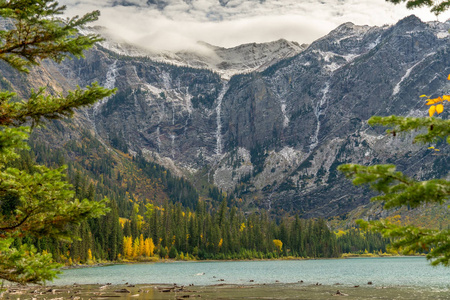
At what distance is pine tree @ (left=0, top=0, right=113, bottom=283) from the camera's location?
1169cm

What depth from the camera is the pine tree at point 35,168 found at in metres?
11.7

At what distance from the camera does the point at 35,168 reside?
44.8 feet

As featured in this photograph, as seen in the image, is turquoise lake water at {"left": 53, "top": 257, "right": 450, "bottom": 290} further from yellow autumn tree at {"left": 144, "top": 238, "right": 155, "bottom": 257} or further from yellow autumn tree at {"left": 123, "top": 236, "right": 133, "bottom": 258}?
yellow autumn tree at {"left": 144, "top": 238, "right": 155, "bottom": 257}

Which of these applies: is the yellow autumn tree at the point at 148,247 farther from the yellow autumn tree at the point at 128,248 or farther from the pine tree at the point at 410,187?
the pine tree at the point at 410,187

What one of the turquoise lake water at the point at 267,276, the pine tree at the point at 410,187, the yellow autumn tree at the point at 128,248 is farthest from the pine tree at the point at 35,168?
the yellow autumn tree at the point at 128,248

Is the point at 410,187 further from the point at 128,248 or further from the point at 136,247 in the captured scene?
the point at 136,247

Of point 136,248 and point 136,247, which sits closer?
point 136,247

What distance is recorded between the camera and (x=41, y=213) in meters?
12.8

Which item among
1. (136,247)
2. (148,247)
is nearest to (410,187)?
(136,247)

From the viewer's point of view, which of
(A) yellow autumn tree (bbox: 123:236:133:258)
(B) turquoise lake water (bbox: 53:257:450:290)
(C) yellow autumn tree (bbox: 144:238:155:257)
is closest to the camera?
(B) turquoise lake water (bbox: 53:257:450:290)

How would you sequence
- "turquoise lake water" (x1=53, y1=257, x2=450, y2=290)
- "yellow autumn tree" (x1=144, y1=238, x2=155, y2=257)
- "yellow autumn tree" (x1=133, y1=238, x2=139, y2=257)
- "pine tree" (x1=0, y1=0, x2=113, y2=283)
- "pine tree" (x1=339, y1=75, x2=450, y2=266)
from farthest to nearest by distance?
"yellow autumn tree" (x1=144, y1=238, x2=155, y2=257), "yellow autumn tree" (x1=133, y1=238, x2=139, y2=257), "turquoise lake water" (x1=53, y1=257, x2=450, y2=290), "pine tree" (x1=0, y1=0, x2=113, y2=283), "pine tree" (x1=339, y1=75, x2=450, y2=266)

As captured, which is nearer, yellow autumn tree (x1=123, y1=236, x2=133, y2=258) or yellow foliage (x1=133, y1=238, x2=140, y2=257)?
yellow autumn tree (x1=123, y1=236, x2=133, y2=258)

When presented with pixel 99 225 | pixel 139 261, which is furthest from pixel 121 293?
pixel 139 261

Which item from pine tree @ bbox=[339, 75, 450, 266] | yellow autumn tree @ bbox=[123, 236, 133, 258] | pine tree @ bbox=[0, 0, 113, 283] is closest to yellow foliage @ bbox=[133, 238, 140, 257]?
yellow autumn tree @ bbox=[123, 236, 133, 258]
